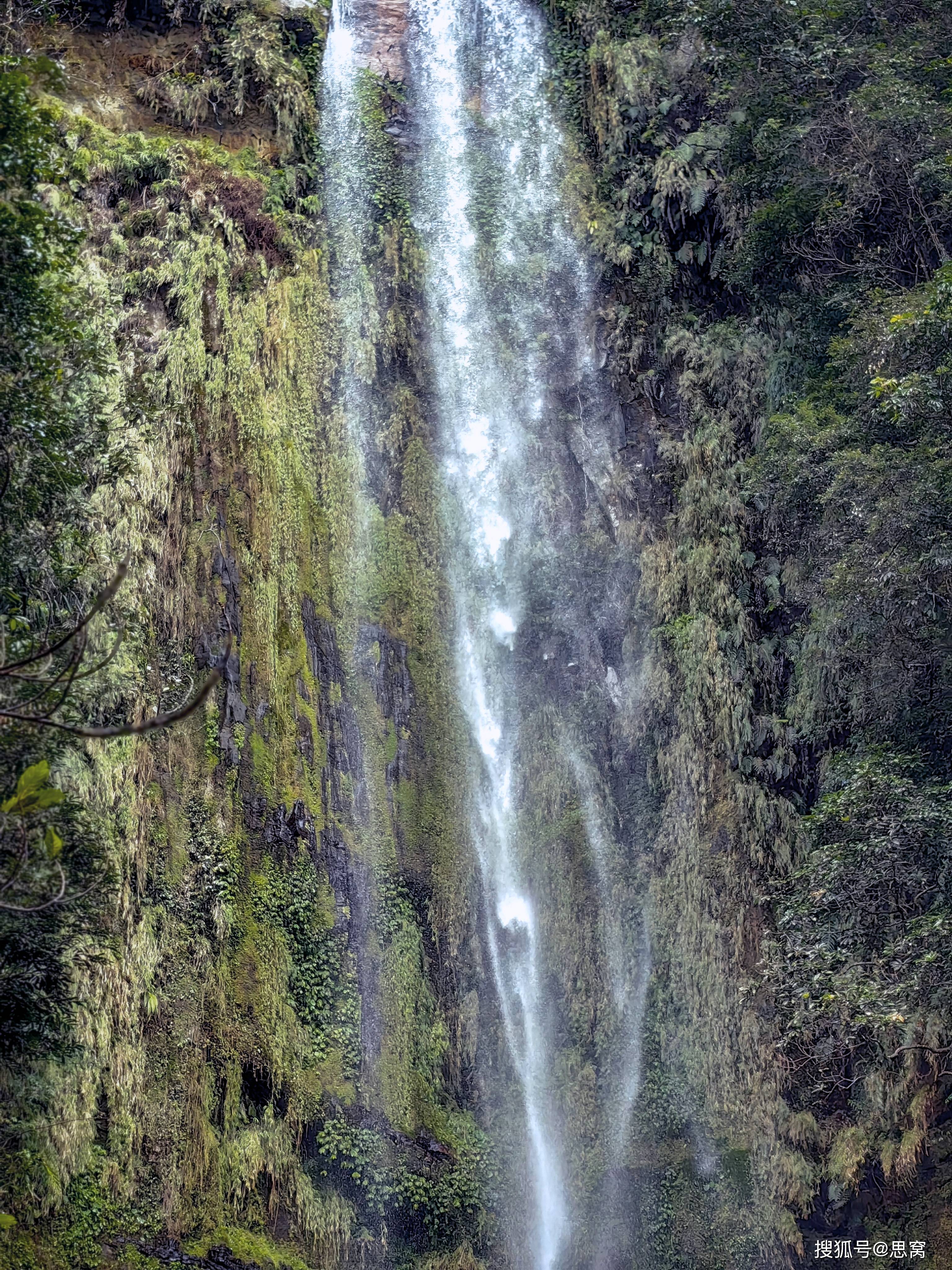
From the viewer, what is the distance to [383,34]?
55.5 ft

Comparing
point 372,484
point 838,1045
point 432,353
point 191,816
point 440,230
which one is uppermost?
point 440,230

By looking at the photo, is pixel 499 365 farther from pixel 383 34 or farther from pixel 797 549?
pixel 383 34

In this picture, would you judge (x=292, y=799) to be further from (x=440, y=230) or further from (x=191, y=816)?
(x=440, y=230)

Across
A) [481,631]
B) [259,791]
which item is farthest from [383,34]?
[259,791]

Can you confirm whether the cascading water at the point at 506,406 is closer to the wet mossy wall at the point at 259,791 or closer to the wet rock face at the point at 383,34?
the wet rock face at the point at 383,34

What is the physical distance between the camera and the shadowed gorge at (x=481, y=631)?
8.92 metres

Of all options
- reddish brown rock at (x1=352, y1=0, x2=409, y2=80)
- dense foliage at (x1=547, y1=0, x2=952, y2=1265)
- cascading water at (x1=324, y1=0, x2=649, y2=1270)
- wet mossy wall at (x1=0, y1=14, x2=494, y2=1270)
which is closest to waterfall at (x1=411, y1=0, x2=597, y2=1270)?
cascading water at (x1=324, y1=0, x2=649, y2=1270)

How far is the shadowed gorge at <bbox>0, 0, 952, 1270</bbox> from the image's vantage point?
8922mm

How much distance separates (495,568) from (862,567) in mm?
5101

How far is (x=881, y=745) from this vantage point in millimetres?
10188

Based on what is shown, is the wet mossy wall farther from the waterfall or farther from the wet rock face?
the wet rock face

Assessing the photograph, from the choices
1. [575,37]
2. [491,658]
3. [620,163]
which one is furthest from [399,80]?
[491,658]

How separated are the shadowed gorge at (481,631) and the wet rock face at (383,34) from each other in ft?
0.29

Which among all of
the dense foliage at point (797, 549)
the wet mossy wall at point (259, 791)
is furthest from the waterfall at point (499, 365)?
the dense foliage at point (797, 549)
